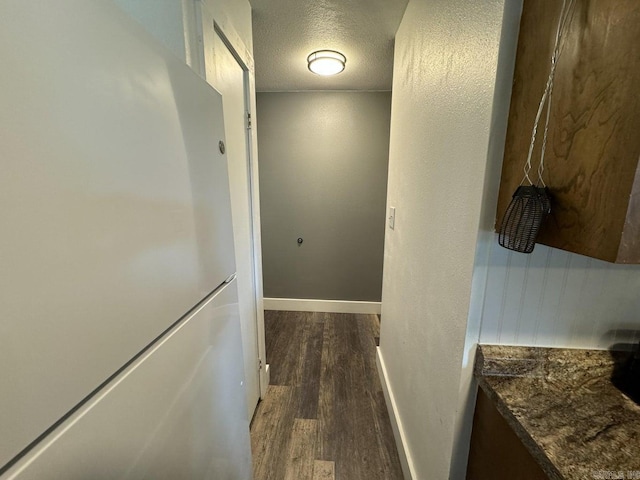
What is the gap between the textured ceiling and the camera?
159 cm

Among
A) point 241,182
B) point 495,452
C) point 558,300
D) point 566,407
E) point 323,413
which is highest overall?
point 241,182

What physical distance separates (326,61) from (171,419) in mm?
2328

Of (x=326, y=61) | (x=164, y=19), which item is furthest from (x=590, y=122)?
(x=326, y=61)

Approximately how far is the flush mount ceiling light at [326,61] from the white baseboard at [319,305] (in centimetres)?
235

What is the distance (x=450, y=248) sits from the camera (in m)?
0.93

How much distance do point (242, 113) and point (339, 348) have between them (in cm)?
207

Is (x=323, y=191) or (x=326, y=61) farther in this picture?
(x=323, y=191)

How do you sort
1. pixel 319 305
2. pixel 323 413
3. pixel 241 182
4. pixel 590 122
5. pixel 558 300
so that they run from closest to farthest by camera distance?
1. pixel 590 122
2. pixel 558 300
3. pixel 241 182
4. pixel 323 413
5. pixel 319 305

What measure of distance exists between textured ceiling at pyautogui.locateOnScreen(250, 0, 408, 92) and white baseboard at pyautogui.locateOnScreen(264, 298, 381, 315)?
234 centimetres

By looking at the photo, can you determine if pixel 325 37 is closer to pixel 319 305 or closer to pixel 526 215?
pixel 526 215

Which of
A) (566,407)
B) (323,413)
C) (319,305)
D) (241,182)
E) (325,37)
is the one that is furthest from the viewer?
(319,305)

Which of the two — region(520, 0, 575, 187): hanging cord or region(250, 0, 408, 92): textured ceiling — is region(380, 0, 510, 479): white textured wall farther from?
region(250, 0, 408, 92): textured ceiling

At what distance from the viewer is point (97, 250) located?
371 mm

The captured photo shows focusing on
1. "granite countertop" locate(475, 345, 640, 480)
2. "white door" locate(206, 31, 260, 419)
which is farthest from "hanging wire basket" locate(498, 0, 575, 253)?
"white door" locate(206, 31, 260, 419)
